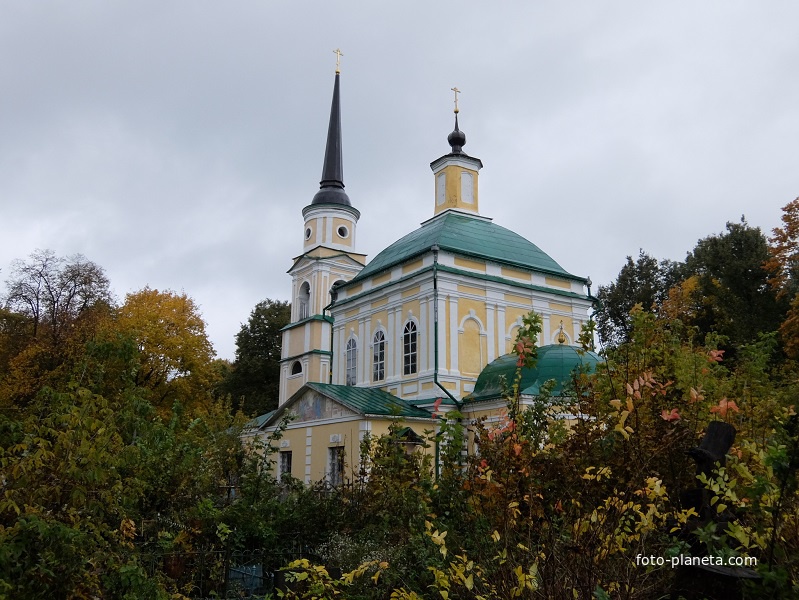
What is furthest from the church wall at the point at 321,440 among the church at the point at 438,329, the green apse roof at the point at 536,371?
the green apse roof at the point at 536,371

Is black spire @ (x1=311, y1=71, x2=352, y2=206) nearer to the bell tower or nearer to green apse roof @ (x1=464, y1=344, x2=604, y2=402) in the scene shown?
the bell tower

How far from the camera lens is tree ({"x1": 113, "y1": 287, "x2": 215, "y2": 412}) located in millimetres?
29203

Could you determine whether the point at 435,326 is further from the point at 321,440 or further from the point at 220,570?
the point at 220,570

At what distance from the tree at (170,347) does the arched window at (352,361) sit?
339 inches

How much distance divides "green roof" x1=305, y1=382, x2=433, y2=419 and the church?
0.05 metres

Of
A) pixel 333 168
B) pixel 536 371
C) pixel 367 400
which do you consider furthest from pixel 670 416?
pixel 333 168

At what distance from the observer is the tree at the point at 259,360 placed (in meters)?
41.8

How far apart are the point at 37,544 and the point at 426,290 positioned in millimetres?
16596

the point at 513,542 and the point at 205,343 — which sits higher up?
the point at 205,343

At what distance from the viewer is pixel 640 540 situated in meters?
4.04

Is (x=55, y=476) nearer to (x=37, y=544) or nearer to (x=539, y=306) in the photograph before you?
(x=37, y=544)

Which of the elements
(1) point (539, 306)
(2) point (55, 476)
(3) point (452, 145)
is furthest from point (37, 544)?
(3) point (452, 145)

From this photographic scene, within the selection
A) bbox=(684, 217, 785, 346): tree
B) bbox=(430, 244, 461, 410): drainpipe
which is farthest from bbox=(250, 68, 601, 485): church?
bbox=(684, 217, 785, 346): tree

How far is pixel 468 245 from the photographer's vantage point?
22141 millimetres
